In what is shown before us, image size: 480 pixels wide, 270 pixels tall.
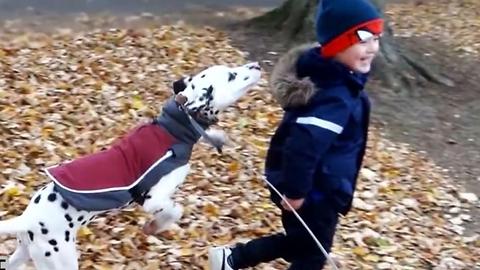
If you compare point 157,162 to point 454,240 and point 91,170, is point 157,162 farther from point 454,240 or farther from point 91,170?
point 454,240

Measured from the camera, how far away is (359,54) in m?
4.09

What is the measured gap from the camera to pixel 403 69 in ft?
29.5

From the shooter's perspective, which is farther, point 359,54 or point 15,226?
point 359,54

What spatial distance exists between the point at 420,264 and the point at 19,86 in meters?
3.48

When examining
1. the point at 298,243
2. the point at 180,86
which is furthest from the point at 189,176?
the point at 180,86

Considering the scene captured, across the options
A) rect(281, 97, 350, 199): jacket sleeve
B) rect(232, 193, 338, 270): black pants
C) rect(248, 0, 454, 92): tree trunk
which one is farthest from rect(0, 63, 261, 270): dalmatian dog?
rect(248, 0, 454, 92): tree trunk

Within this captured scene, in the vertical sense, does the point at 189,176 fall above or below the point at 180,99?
below

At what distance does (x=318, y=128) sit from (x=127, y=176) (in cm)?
85

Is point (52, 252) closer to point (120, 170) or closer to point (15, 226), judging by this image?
point (15, 226)

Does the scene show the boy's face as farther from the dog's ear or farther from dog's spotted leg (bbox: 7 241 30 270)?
dog's spotted leg (bbox: 7 241 30 270)

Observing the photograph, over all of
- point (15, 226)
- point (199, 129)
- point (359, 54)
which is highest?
point (359, 54)

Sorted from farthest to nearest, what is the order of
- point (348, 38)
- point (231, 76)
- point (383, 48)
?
point (383, 48), point (231, 76), point (348, 38)

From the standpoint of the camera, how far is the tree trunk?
884 centimetres

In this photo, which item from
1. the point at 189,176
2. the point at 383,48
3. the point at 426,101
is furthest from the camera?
the point at 383,48
